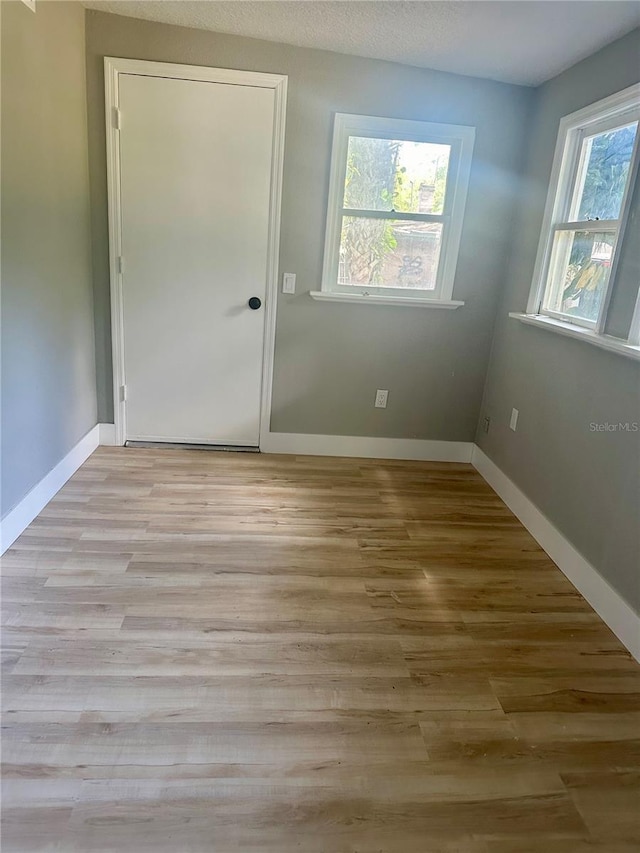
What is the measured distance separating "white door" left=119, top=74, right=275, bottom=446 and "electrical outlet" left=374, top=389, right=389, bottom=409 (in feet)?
2.44

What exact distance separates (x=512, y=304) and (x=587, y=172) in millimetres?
773

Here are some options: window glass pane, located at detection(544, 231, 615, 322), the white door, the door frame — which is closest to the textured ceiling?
the door frame

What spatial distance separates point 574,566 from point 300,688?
4.49 feet

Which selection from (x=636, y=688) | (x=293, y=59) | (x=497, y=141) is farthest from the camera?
(x=497, y=141)

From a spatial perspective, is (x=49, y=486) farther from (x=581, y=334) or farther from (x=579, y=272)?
(x=579, y=272)

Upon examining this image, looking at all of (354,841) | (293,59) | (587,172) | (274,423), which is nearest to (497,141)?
(587,172)

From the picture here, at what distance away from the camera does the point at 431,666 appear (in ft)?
6.12

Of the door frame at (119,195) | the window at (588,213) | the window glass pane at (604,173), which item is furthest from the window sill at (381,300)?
the window glass pane at (604,173)

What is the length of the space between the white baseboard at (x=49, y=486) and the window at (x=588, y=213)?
2.57 meters

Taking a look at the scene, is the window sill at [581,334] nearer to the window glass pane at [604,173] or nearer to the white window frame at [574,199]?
the white window frame at [574,199]

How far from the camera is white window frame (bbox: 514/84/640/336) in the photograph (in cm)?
222

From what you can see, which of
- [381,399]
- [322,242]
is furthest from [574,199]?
[381,399]

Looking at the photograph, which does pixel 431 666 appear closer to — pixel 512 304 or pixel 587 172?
pixel 512 304

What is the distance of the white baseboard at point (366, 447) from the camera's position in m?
3.52
